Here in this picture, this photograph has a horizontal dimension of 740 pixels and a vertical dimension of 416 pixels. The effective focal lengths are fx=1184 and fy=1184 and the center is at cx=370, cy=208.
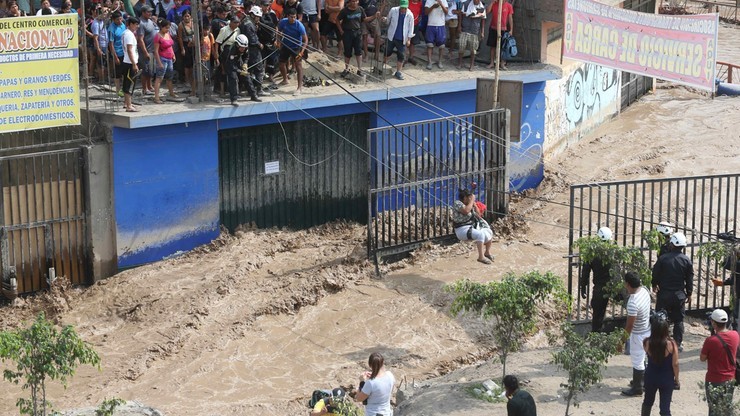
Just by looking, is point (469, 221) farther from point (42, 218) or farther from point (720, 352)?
point (720, 352)

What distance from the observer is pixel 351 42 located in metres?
21.3

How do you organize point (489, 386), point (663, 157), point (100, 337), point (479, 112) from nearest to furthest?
point (489, 386) → point (100, 337) → point (479, 112) → point (663, 157)

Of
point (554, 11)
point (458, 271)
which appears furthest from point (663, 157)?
point (458, 271)

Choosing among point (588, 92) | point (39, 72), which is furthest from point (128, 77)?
point (588, 92)

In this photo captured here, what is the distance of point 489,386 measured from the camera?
1370 cm

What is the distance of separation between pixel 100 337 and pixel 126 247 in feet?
7.20

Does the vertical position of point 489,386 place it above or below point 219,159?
below

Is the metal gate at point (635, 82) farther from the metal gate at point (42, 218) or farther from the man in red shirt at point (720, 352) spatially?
the man in red shirt at point (720, 352)

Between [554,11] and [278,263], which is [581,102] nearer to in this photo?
[554,11]

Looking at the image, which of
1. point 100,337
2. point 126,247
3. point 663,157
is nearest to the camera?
point 100,337

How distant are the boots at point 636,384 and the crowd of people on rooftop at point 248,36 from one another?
8.38 m

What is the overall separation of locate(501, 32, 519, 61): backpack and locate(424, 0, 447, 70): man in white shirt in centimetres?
112

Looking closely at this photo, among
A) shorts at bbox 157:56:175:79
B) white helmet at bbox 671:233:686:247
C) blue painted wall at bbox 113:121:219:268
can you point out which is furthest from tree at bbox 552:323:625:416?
shorts at bbox 157:56:175:79

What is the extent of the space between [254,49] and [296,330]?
514 cm
